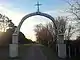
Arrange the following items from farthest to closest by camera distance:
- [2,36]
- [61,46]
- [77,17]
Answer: [2,36], [61,46], [77,17]

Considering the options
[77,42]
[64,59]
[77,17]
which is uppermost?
[77,17]

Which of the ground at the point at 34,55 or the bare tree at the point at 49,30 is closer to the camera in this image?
the ground at the point at 34,55

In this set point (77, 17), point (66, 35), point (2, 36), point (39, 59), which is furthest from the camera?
point (2, 36)

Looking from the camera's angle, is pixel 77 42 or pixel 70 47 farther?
pixel 70 47

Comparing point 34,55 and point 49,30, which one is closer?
point 34,55

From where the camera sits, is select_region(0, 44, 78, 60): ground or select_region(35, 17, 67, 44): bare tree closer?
select_region(0, 44, 78, 60): ground

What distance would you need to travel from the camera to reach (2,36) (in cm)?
5650

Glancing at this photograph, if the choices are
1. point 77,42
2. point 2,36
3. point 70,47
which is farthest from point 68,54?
point 2,36

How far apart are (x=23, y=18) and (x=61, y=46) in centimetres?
701

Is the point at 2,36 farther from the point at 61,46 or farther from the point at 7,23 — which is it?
the point at 61,46

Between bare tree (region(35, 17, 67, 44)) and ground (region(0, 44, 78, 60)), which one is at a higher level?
bare tree (region(35, 17, 67, 44))

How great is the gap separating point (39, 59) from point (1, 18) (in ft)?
122

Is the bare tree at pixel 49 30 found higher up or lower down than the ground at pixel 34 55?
higher up

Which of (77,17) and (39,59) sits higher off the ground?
(77,17)
